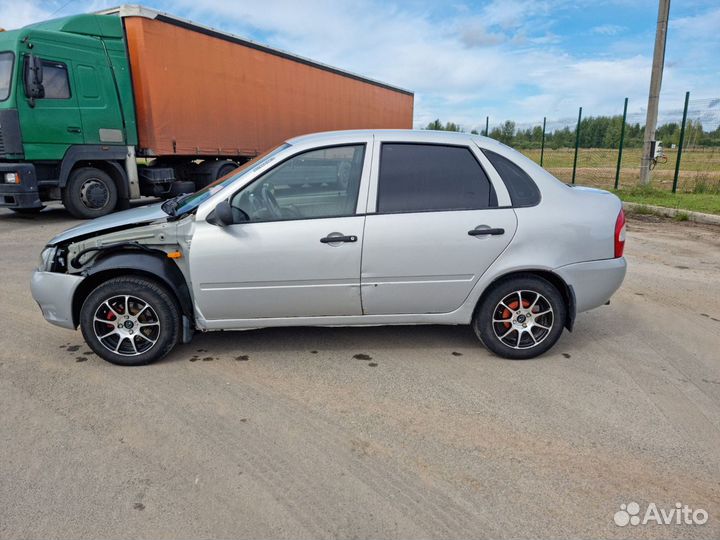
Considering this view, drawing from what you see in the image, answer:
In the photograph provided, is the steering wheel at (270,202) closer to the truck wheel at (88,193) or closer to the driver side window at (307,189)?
the driver side window at (307,189)

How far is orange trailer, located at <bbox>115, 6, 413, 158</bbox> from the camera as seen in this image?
10492mm

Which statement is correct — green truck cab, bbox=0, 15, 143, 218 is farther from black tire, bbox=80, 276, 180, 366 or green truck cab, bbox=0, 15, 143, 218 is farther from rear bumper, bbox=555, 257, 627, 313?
rear bumper, bbox=555, 257, 627, 313

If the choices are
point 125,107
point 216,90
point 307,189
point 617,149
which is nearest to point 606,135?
point 617,149

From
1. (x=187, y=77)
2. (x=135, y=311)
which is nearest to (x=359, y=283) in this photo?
(x=135, y=311)

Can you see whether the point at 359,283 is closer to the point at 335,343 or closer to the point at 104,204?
the point at 335,343

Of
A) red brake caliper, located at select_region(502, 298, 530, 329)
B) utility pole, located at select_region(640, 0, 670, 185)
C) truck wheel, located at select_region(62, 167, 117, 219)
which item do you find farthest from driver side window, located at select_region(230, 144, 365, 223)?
utility pole, located at select_region(640, 0, 670, 185)

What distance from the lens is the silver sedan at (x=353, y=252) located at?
3578 millimetres

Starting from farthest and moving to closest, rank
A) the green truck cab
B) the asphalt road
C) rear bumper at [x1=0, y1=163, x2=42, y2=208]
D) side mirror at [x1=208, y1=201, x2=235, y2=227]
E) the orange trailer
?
the orange trailer, rear bumper at [x1=0, y1=163, x2=42, y2=208], the green truck cab, side mirror at [x1=208, y1=201, x2=235, y2=227], the asphalt road

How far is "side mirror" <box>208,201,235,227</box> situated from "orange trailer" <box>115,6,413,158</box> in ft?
27.4

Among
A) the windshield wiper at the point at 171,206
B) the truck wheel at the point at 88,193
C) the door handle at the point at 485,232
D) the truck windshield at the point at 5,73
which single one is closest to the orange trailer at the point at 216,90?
the truck wheel at the point at 88,193

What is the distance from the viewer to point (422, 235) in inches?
142

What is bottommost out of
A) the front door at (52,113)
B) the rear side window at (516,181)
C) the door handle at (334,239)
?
the door handle at (334,239)

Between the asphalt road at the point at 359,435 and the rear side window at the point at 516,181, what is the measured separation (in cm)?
121

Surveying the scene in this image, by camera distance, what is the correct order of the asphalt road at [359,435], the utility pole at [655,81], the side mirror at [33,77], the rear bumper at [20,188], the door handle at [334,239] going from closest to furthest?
the asphalt road at [359,435] < the door handle at [334,239] < the side mirror at [33,77] < the rear bumper at [20,188] < the utility pole at [655,81]
